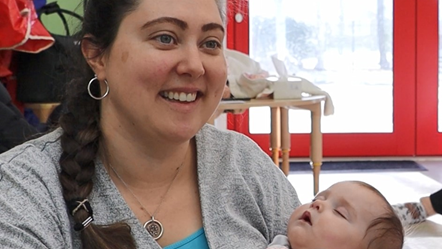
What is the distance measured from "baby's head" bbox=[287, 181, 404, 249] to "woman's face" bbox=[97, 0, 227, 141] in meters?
0.32

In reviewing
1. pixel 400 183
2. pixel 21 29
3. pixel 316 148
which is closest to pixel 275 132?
pixel 316 148

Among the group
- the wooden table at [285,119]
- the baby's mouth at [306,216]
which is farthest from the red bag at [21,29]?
the baby's mouth at [306,216]

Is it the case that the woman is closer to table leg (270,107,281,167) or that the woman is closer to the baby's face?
the baby's face

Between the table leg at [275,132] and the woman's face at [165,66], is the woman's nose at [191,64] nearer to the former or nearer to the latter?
the woman's face at [165,66]

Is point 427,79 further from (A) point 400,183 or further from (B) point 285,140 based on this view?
(B) point 285,140

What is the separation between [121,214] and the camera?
3.72 ft

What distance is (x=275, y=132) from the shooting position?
13.0 ft

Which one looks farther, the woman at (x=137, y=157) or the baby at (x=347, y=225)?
the baby at (x=347, y=225)

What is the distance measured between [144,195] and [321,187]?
9.60ft

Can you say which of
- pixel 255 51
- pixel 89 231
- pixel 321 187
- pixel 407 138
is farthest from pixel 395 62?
pixel 89 231

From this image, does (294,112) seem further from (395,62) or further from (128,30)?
(128,30)

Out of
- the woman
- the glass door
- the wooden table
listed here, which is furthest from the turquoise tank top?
the glass door

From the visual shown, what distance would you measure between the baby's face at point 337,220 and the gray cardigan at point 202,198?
69 mm

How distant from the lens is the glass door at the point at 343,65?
16.8 feet
